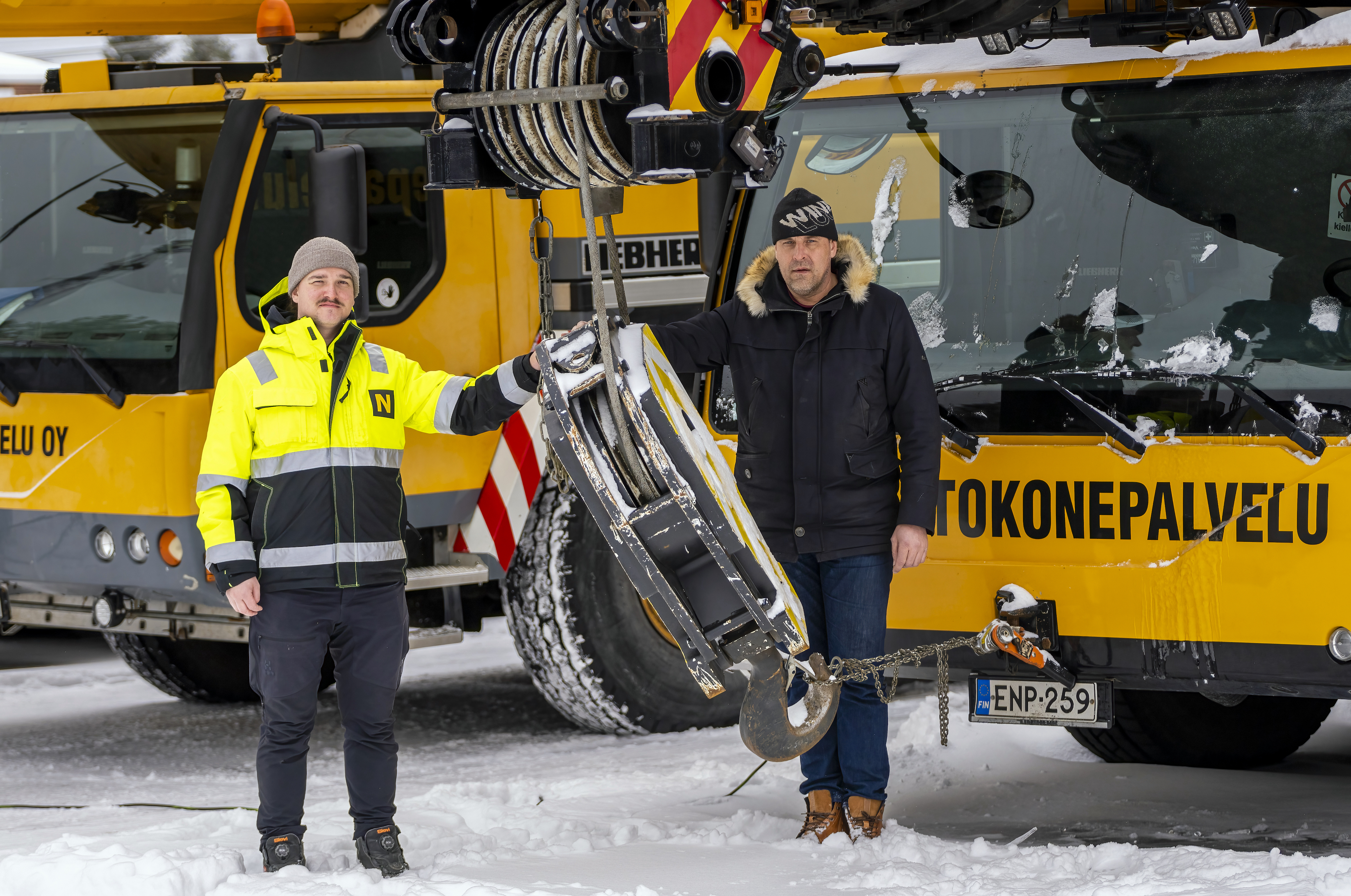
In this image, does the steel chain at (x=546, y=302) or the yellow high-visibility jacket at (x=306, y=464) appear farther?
the yellow high-visibility jacket at (x=306, y=464)

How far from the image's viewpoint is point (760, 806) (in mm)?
5293

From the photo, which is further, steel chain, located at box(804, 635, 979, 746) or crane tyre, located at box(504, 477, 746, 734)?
crane tyre, located at box(504, 477, 746, 734)

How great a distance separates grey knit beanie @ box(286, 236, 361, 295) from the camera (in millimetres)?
4559

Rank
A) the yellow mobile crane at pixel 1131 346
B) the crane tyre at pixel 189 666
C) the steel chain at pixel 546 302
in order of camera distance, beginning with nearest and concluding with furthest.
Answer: the steel chain at pixel 546 302 < the yellow mobile crane at pixel 1131 346 < the crane tyre at pixel 189 666

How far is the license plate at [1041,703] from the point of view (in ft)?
15.2

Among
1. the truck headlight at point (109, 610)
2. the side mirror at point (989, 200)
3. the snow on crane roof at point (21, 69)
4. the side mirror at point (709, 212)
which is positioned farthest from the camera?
the snow on crane roof at point (21, 69)

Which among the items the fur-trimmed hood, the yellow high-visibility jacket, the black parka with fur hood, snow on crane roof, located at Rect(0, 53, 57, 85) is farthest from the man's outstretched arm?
snow on crane roof, located at Rect(0, 53, 57, 85)

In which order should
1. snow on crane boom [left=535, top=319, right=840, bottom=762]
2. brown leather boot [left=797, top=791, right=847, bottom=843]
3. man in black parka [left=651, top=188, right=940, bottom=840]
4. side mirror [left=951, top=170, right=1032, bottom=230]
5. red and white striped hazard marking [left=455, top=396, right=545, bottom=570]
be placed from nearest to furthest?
1. snow on crane boom [left=535, top=319, right=840, bottom=762]
2. man in black parka [left=651, top=188, right=940, bottom=840]
3. brown leather boot [left=797, top=791, right=847, bottom=843]
4. side mirror [left=951, top=170, right=1032, bottom=230]
5. red and white striped hazard marking [left=455, top=396, right=545, bottom=570]

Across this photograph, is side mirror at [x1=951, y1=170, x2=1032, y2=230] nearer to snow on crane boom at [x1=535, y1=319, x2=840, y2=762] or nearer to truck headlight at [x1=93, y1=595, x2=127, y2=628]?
snow on crane boom at [x1=535, y1=319, x2=840, y2=762]

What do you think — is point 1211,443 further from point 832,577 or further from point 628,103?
point 628,103

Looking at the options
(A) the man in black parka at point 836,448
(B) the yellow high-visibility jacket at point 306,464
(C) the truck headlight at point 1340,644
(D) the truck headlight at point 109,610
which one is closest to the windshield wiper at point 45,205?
(D) the truck headlight at point 109,610

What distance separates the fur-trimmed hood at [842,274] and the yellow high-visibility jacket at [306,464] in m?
0.68

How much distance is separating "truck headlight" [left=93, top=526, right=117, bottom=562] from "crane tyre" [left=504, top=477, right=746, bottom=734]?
1.46 metres

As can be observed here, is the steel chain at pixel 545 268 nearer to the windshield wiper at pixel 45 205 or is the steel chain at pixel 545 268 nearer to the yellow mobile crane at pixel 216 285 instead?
the yellow mobile crane at pixel 216 285
